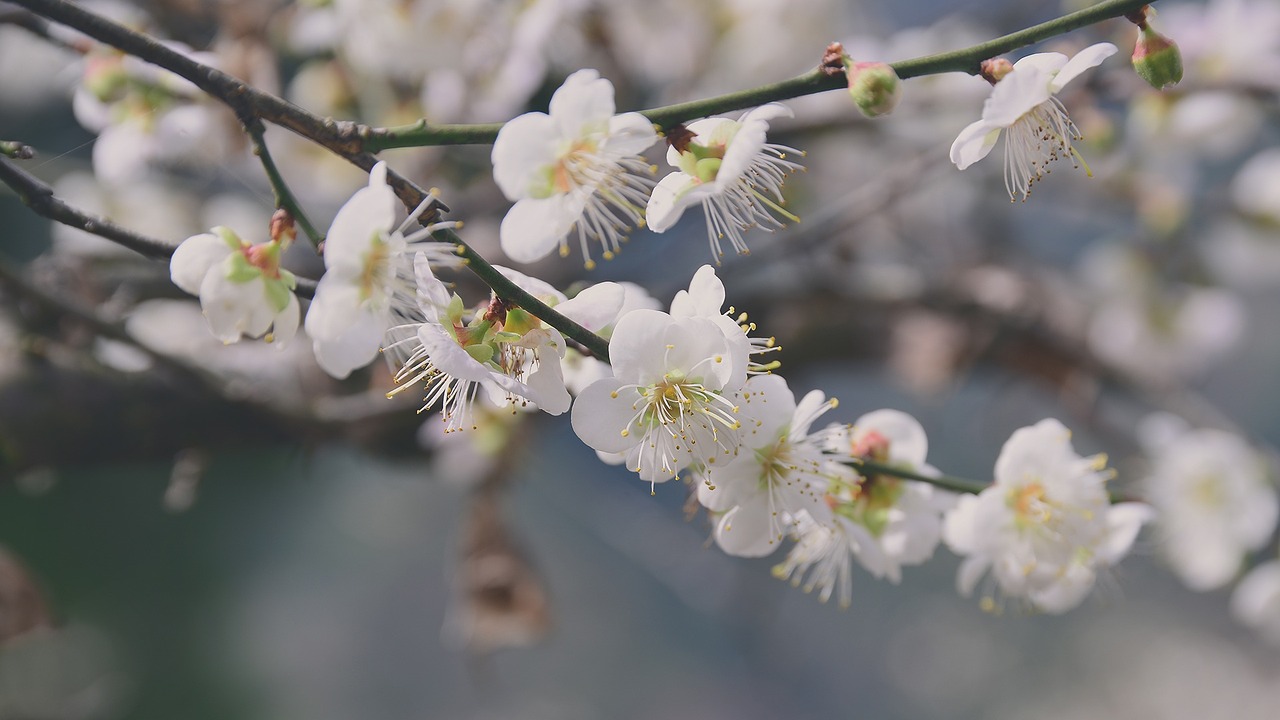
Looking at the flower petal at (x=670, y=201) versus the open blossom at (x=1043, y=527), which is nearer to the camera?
the flower petal at (x=670, y=201)

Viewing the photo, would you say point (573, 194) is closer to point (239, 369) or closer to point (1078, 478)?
point (1078, 478)

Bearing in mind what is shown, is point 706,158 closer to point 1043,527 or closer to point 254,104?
point 254,104

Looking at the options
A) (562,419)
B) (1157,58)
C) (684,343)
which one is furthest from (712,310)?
(562,419)

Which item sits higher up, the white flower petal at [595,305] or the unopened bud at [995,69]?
the unopened bud at [995,69]

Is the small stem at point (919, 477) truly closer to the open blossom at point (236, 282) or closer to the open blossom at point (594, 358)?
the open blossom at point (594, 358)

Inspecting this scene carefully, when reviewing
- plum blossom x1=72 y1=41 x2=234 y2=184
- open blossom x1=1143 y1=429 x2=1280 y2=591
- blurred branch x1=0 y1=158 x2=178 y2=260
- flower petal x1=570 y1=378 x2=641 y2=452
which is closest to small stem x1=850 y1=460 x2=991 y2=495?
flower petal x1=570 y1=378 x2=641 y2=452

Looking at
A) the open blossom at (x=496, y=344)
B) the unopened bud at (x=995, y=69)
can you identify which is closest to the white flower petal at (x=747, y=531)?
the open blossom at (x=496, y=344)
